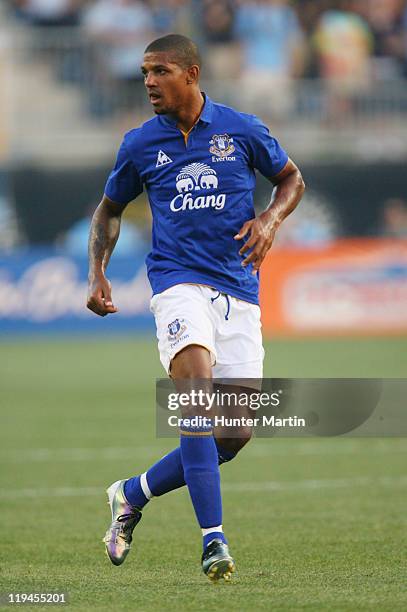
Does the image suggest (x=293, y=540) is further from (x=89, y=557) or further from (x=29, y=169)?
(x=29, y=169)

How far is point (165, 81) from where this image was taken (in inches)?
231

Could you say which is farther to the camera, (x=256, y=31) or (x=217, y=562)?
(x=256, y=31)

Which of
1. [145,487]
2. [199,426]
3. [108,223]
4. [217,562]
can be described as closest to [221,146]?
[108,223]

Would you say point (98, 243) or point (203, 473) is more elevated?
point (98, 243)

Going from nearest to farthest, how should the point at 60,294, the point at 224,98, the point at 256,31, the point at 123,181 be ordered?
1. the point at 123,181
2. the point at 60,294
3. the point at 224,98
4. the point at 256,31

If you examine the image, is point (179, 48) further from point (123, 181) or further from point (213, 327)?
point (213, 327)

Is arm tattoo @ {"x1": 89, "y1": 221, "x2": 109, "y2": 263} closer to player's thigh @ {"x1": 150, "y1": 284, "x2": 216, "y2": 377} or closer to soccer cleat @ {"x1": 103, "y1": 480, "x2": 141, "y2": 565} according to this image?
player's thigh @ {"x1": 150, "y1": 284, "x2": 216, "y2": 377}

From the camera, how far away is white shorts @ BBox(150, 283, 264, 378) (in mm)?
5727

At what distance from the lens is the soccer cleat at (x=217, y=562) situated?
534cm

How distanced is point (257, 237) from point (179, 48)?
36.7 inches

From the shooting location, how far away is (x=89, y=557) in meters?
6.43

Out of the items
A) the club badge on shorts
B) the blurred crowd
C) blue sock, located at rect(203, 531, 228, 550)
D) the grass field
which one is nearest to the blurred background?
the blurred crowd

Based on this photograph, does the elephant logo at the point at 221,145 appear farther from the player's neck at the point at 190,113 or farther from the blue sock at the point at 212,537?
the blue sock at the point at 212,537

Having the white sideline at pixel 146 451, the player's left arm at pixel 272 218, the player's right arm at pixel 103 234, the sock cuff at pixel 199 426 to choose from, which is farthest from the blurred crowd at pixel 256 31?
the sock cuff at pixel 199 426
